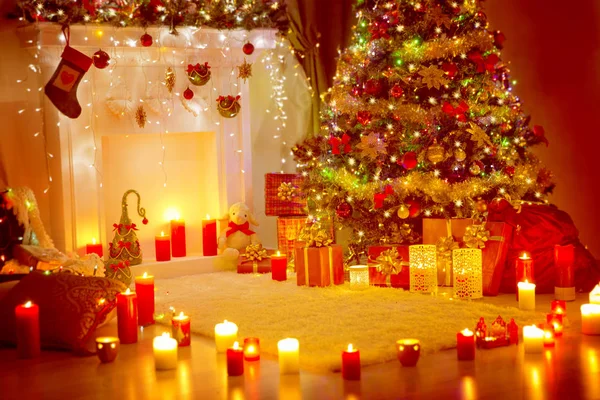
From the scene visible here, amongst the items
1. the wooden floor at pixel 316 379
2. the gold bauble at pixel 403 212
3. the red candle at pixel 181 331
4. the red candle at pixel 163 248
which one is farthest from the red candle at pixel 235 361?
the red candle at pixel 163 248

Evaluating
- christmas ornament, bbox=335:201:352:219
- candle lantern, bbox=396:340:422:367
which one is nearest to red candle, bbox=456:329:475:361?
candle lantern, bbox=396:340:422:367

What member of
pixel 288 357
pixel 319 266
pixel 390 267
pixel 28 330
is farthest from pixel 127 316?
pixel 390 267

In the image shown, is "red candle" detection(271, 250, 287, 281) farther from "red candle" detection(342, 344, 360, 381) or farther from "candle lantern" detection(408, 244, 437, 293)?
"red candle" detection(342, 344, 360, 381)

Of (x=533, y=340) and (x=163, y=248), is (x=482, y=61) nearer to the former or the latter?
(x=533, y=340)

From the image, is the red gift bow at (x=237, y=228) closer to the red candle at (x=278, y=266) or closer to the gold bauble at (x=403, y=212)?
the red candle at (x=278, y=266)

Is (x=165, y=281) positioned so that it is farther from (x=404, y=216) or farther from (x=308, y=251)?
(x=404, y=216)

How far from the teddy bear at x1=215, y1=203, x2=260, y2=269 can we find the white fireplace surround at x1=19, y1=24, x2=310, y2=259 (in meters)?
0.20

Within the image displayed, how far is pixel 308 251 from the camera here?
5.00 m

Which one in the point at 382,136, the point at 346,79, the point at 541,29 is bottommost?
the point at 382,136

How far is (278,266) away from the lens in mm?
5246

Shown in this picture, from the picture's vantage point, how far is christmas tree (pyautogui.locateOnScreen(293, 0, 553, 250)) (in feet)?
16.4

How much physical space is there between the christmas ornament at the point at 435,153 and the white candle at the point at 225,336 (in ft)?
6.10

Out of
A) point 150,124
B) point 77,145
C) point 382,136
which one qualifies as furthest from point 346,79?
point 77,145

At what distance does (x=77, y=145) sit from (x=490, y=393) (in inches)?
137
